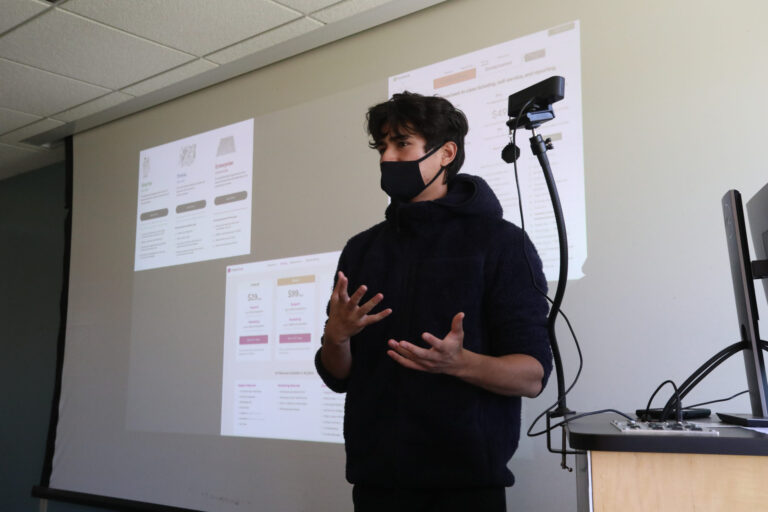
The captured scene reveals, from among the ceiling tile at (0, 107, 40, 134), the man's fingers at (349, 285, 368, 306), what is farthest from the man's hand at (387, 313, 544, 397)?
the ceiling tile at (0, 107, 40, 134)

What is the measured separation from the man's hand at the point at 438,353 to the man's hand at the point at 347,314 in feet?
0.31

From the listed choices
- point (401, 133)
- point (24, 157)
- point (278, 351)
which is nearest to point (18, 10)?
point (278, 351)

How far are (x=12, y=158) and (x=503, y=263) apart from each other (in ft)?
14.8

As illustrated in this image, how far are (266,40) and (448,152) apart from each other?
6.35 feet

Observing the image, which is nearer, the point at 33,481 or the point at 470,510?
the point at 470,510

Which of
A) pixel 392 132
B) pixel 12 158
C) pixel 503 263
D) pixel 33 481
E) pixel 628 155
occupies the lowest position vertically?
pixel 33 481

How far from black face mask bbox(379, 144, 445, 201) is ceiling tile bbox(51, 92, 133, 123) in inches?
109

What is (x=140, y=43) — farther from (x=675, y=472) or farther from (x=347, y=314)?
(x=675, y=472)

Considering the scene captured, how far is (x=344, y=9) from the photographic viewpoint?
2.87m

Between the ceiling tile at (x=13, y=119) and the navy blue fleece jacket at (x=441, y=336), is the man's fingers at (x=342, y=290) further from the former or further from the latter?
the ceiling tile at (x=13, y=119)

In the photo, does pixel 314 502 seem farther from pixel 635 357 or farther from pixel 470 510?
pixel 470 510

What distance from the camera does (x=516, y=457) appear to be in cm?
233

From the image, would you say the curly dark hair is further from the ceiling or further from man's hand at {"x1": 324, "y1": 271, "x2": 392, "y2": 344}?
the ceiling

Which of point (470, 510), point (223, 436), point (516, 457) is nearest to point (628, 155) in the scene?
point (516, 457)
